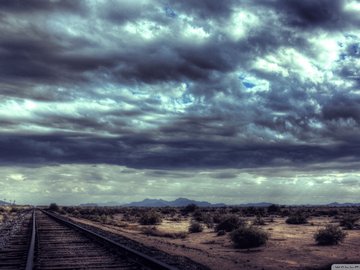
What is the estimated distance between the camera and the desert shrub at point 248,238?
73.1 feet

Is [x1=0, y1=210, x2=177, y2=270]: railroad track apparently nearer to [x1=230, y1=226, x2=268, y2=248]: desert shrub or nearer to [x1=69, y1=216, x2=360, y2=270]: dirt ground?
[x1=69, y1=216, x2=360, y2=270]: dirt ground

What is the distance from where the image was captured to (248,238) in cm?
2238

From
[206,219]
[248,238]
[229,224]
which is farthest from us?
[206,219]

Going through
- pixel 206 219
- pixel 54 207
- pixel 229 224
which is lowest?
pixel 229 224

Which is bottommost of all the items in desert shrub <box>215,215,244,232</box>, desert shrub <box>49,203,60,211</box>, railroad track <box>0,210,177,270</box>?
railroad track <box>0,210,177,270</box>

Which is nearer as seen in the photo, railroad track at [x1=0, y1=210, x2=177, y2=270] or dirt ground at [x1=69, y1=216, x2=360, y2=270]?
railroad track at [x1=0, y1=210, x2=177, y2=270]


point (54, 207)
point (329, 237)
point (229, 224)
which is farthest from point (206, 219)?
point (54, 207)

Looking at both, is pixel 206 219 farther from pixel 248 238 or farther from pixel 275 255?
pixel 275 255

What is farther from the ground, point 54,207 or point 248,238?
point 54,207

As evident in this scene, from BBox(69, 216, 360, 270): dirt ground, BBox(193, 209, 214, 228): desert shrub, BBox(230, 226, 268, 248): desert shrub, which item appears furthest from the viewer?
BBox(193, 209, 214, 228): desert shrub

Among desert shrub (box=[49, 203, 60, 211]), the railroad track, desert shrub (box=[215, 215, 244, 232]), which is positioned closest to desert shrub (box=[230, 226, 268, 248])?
the railroad track

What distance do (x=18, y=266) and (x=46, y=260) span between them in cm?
110

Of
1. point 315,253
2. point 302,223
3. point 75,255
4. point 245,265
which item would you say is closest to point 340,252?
point 315,253

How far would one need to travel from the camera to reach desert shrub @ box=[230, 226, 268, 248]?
22.3 m
